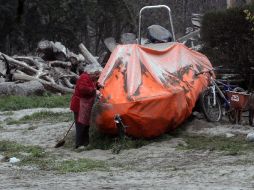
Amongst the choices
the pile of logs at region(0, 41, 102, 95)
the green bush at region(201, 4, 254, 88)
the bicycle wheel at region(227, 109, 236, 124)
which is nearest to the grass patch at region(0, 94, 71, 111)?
the pile of logs at region(0, 41, 102, 95)

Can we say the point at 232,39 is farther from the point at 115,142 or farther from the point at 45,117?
the point at 115,142

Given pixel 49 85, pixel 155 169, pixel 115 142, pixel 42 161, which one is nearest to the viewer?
pixel 155 169

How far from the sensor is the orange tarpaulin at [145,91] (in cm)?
1114

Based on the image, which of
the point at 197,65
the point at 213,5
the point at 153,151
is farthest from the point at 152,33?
the point at 213,5

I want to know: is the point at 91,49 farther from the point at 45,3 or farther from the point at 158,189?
the point at 158,189

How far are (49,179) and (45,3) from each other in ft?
76.9

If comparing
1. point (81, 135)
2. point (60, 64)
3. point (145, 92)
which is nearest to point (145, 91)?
point (145, 92)

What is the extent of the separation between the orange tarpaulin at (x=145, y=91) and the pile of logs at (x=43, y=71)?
8331 millimetres

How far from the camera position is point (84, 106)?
37.6 feet

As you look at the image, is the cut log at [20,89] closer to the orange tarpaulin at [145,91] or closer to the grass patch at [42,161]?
the grass patch at [42,161]

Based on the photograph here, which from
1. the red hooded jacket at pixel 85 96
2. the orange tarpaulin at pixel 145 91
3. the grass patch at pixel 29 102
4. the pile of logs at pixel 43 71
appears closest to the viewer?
the orange tarpaulin at pixel 145 91

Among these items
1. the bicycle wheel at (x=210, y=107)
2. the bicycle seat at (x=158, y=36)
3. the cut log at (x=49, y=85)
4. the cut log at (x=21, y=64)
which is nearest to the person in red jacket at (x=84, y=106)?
the bicycle wheel at (x=210, y=107)

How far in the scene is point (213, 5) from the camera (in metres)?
30.6

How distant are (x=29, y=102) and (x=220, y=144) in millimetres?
9194
